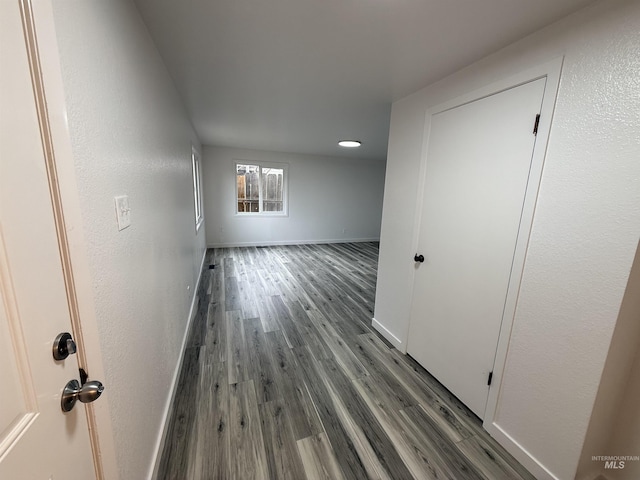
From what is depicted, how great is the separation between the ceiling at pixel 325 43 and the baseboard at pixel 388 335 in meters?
2.14

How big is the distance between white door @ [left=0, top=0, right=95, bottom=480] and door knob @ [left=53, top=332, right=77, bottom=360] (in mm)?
14

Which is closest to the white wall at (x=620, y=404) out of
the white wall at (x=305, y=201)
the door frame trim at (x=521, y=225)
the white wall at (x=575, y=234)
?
the white wall at (x=575, y=234)

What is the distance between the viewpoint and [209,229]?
5.80 metres

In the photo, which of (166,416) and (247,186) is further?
(247,186)

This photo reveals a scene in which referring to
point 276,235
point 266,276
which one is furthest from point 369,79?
point 276,235

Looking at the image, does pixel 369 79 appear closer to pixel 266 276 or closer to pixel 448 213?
pixel 448 213

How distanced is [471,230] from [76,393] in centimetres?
194

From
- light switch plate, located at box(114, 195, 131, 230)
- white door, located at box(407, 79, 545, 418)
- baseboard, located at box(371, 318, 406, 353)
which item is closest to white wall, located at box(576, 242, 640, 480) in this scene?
white door, located at box(407, 79, 545, 418)

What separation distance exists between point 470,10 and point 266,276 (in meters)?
3.76

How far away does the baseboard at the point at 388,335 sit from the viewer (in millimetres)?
2393

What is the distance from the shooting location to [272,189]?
6.18 meters

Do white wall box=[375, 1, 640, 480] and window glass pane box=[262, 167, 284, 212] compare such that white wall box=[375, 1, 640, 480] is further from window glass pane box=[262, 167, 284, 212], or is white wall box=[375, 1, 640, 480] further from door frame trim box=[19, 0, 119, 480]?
window glass pane box=[262, 167, 284, 212]

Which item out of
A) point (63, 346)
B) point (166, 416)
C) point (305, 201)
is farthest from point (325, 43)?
point (305, 201)

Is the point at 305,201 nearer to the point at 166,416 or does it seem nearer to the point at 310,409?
the point at 310,409
